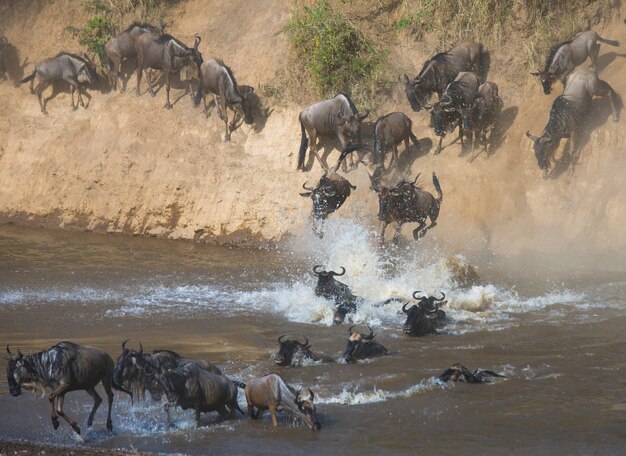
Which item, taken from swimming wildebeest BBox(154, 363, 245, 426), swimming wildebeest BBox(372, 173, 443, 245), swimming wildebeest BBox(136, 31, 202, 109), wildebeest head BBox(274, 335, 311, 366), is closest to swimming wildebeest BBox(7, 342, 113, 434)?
swimming wildebeest BBox(154, 363, 245, 426)

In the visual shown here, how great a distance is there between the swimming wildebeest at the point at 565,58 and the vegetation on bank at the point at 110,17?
9.04 metres

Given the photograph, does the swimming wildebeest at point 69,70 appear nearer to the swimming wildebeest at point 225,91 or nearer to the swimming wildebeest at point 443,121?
the swimming wildebeest at point 225,91

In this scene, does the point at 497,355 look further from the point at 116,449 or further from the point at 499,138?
the point at 499,138

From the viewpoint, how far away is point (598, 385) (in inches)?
390

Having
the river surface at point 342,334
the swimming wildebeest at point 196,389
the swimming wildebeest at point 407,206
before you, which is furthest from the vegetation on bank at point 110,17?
the swimming wildebeest at point 196,389

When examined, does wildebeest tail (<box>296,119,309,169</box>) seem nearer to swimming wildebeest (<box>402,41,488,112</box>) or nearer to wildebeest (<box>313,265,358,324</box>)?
swimming wildebeest (<box>402,41,488,112</box>)

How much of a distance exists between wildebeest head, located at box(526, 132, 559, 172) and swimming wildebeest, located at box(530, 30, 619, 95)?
1631mm

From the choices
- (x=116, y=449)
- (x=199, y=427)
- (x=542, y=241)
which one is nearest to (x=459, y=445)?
(x=199, y=427)

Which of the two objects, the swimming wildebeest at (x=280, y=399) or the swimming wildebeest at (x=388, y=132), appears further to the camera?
the swimming wildebeest at (x=388, y=132)

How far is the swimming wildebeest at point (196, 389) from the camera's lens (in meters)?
8.57

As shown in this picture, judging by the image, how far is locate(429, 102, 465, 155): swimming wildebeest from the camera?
18.6m

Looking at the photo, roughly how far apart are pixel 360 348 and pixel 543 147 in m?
8.49

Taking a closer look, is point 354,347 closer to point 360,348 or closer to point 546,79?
point 360,348

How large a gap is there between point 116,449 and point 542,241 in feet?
35.9
